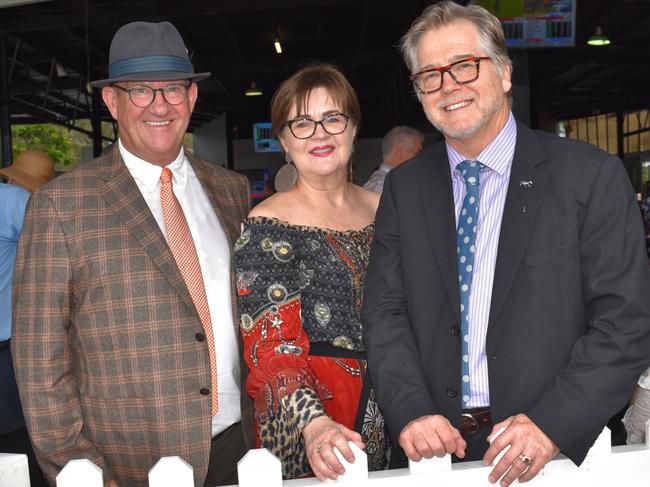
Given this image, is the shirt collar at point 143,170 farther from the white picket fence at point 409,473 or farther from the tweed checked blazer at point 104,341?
the white picket fence at point 409,473

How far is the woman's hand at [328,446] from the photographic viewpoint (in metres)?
1.33

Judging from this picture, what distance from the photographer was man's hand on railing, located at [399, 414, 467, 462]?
135 centimetres

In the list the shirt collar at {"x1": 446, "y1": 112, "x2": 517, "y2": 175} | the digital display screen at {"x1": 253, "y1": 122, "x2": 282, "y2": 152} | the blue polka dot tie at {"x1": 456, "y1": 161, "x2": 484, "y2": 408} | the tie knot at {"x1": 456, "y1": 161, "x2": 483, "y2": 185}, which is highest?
the digital display screen at {"x1": 253, "y1": 122, "x2": 282, "y2": 152}

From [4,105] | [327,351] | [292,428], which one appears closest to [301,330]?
[327,351]

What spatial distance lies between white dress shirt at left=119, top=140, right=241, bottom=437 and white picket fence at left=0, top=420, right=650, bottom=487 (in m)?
0.65

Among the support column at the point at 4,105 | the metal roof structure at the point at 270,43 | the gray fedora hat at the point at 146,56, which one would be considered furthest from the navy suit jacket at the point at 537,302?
the support column at the point at 4,105

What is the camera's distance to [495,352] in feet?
4.99

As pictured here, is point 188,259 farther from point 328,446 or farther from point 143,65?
point 328,446

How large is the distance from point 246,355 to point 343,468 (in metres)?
0.53

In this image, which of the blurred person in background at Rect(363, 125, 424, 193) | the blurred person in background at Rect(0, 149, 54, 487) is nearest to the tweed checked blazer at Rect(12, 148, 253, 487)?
the blurred person in background at Rect(0, 149, 54, 487)

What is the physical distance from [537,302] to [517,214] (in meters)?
0.20

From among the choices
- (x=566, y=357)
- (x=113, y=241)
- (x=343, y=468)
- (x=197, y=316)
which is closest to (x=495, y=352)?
(x=566, y=357)

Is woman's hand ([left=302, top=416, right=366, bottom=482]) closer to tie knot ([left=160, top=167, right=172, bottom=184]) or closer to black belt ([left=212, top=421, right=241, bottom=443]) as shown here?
black belt ([left=212, top=421, right=241, bottom=443])

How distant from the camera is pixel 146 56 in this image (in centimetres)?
199
